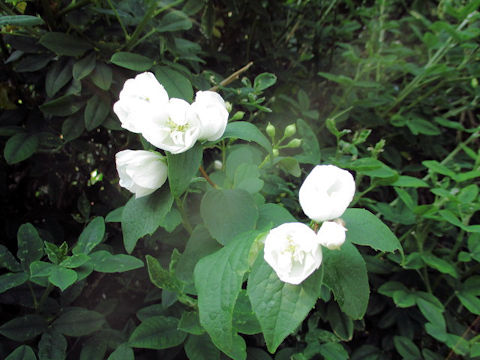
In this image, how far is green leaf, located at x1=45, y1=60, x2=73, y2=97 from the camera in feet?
3.24

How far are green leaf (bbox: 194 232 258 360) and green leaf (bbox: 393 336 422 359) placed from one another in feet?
2.85

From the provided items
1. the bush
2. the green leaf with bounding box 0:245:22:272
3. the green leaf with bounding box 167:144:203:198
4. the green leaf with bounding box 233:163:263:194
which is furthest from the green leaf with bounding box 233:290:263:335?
the green leaf with bounding box 0:245:22:272

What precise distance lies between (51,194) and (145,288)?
483 millimetres

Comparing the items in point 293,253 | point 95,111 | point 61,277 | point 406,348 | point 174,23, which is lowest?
point 406,348

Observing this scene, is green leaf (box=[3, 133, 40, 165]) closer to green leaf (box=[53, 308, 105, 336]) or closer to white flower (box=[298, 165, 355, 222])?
green leaf (box=[53, 308, 105, 336])

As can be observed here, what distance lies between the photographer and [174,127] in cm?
57

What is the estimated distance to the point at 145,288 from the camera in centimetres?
127

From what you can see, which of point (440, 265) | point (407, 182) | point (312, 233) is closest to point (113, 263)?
point (312, 233)

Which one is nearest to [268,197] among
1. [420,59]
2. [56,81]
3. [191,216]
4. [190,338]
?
[191,216]

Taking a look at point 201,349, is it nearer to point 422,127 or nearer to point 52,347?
point 52,347

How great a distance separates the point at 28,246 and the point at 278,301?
0.71 meters

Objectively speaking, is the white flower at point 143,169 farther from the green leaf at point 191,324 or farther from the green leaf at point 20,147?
the green leaf at point 20,147

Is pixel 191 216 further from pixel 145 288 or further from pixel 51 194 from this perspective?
pixel 51 194

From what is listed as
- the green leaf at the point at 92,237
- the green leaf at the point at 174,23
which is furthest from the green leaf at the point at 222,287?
the green leaf at the point at 174,23
